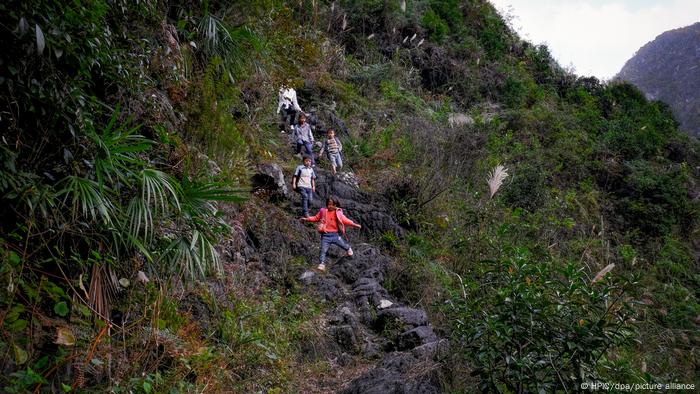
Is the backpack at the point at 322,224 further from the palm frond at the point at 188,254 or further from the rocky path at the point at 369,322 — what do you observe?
the palm frond at the point at 188,254

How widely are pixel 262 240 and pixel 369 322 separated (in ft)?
7.45

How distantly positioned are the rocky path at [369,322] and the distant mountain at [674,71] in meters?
30.5

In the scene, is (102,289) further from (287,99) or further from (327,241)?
(287,99)

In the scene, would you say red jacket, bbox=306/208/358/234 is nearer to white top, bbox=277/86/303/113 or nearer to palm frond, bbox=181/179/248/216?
palm frond, bbox=181/179/248/216

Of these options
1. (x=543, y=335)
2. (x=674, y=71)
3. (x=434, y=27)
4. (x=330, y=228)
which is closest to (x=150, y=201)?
(x=543, y=335)

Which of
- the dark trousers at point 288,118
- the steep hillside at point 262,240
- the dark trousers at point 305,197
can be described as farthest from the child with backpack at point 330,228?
the dark trousers at point 288,118

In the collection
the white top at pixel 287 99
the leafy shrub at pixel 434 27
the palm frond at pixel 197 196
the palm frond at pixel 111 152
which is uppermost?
the leafy shrub at pixel 434 27

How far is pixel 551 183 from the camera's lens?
16547 millimetres

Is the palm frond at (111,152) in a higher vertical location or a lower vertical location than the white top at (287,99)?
higher

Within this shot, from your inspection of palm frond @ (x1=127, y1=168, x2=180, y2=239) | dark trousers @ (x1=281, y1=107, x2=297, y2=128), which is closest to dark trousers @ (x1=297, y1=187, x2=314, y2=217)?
dark trousers @ (x1=281, y1=107, x2=297, y2=128)

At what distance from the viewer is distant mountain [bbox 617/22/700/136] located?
114ft

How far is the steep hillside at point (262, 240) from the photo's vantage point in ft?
12.7

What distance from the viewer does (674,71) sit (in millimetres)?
40812

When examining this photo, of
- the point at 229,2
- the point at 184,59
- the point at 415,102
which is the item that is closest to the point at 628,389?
→ the point at 184,59
